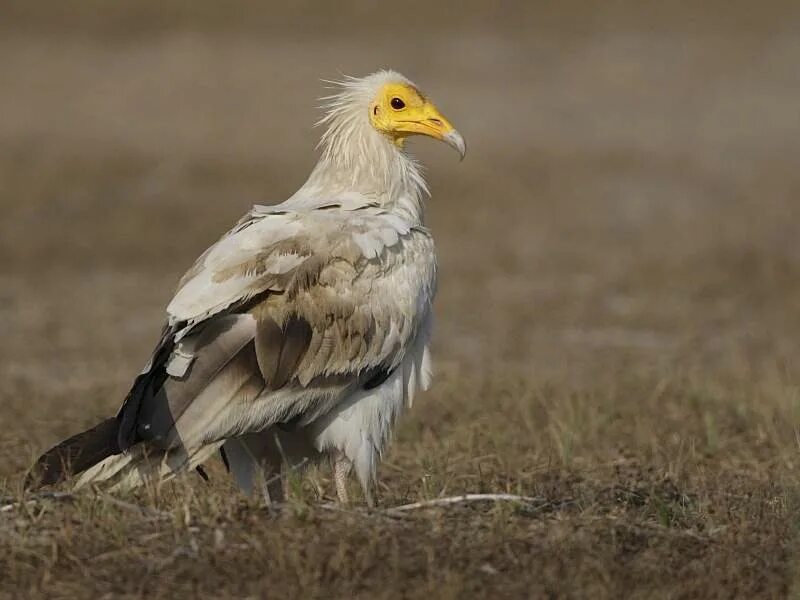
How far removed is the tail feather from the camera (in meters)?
Answer: 5.04

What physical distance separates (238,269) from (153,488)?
0.85 meters

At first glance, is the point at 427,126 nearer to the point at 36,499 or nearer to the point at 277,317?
the point at 277,317

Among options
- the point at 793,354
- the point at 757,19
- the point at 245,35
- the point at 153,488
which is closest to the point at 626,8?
the point at 757,19

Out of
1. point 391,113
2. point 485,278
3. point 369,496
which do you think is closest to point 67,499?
point 369,496

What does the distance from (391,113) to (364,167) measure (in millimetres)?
342

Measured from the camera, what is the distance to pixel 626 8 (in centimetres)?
2500

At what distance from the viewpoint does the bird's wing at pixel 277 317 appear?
212 inches

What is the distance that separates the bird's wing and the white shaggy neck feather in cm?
48

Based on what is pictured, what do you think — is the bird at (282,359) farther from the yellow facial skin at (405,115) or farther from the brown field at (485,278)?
the yellow facial skin at (405,115)

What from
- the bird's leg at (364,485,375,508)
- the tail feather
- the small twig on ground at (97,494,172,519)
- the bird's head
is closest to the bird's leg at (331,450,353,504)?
the bird's leg at (364,485,375,508)

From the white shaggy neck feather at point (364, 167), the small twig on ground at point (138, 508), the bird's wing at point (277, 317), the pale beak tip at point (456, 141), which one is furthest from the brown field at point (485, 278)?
the pale beak tip at point (456, 141)

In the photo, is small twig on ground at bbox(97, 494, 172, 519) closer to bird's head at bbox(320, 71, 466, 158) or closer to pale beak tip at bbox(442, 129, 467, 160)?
bird's head at bbox(320, 71, 466, 158)

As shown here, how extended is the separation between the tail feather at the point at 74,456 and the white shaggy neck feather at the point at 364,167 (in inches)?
59.8

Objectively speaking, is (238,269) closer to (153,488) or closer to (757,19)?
(153,488)
